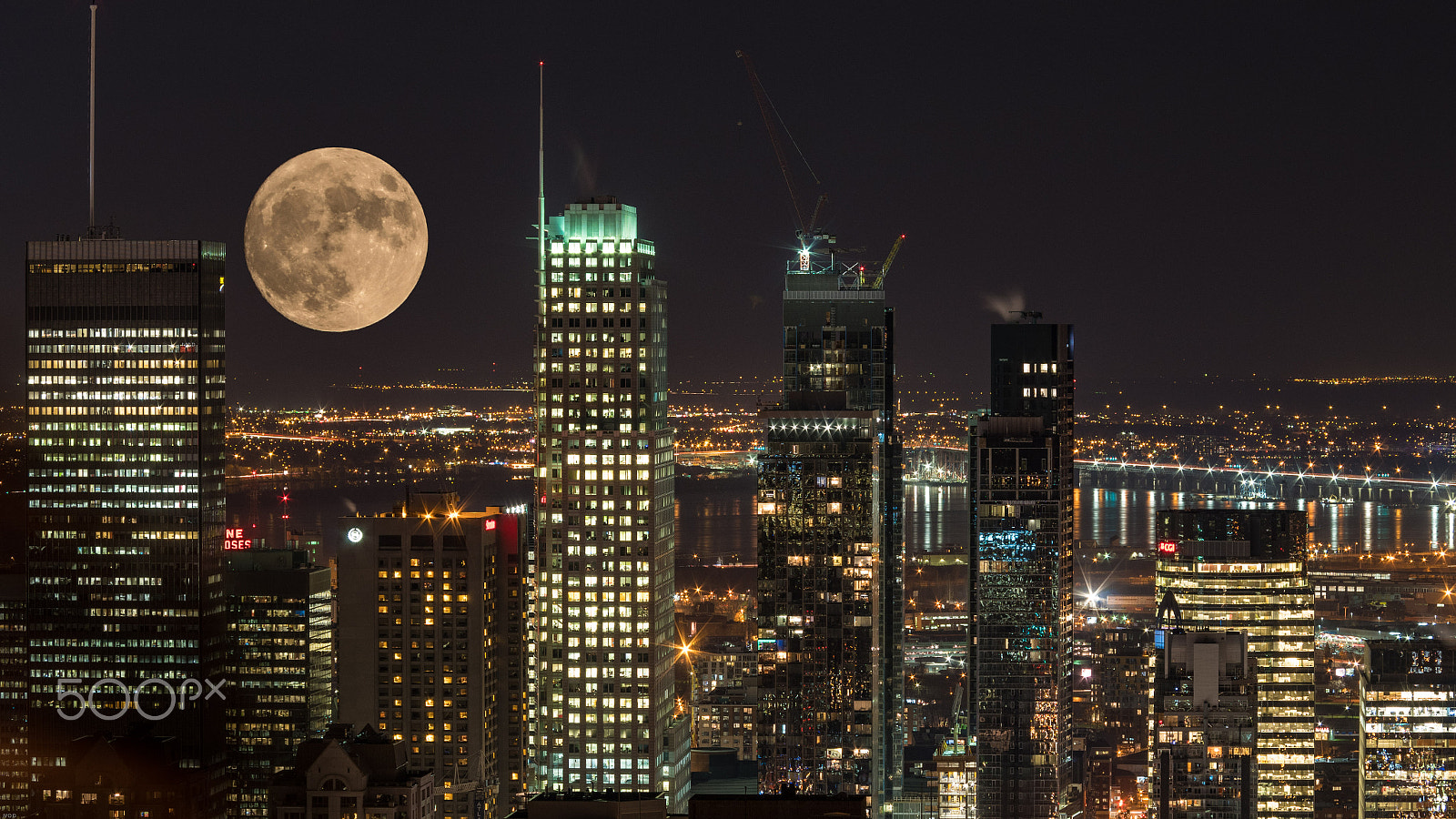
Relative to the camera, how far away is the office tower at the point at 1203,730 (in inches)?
1495

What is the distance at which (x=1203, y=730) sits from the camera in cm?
3800

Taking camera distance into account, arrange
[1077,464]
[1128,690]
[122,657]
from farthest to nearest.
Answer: [1077,464] < [1128,690] < [122,657]

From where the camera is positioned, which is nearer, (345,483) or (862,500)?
(862,500)

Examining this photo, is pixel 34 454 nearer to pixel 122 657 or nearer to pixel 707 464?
pixel 122 657

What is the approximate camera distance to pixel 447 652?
3962cm

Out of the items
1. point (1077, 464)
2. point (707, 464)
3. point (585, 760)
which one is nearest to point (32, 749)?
point (585, 760)

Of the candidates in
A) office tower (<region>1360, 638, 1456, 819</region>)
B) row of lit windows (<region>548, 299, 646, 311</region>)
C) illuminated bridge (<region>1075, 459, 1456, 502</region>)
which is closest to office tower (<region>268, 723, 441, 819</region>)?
row of lit windows (<region>548, 299, 646, 311</region>)

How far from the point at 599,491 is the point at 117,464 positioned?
44.6 ft

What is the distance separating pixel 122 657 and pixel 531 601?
11.3 m

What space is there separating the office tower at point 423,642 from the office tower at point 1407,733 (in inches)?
854

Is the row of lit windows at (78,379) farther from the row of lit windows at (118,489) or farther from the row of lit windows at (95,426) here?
the row of lit windows at (118,489)

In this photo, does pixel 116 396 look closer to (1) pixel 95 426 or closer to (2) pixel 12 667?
(1) pixel 95 426

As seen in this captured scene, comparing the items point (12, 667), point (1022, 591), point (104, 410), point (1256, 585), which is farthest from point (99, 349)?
point (1256, 585)

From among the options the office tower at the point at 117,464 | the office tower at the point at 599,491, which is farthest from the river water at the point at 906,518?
the office tower at the point at 599,491
